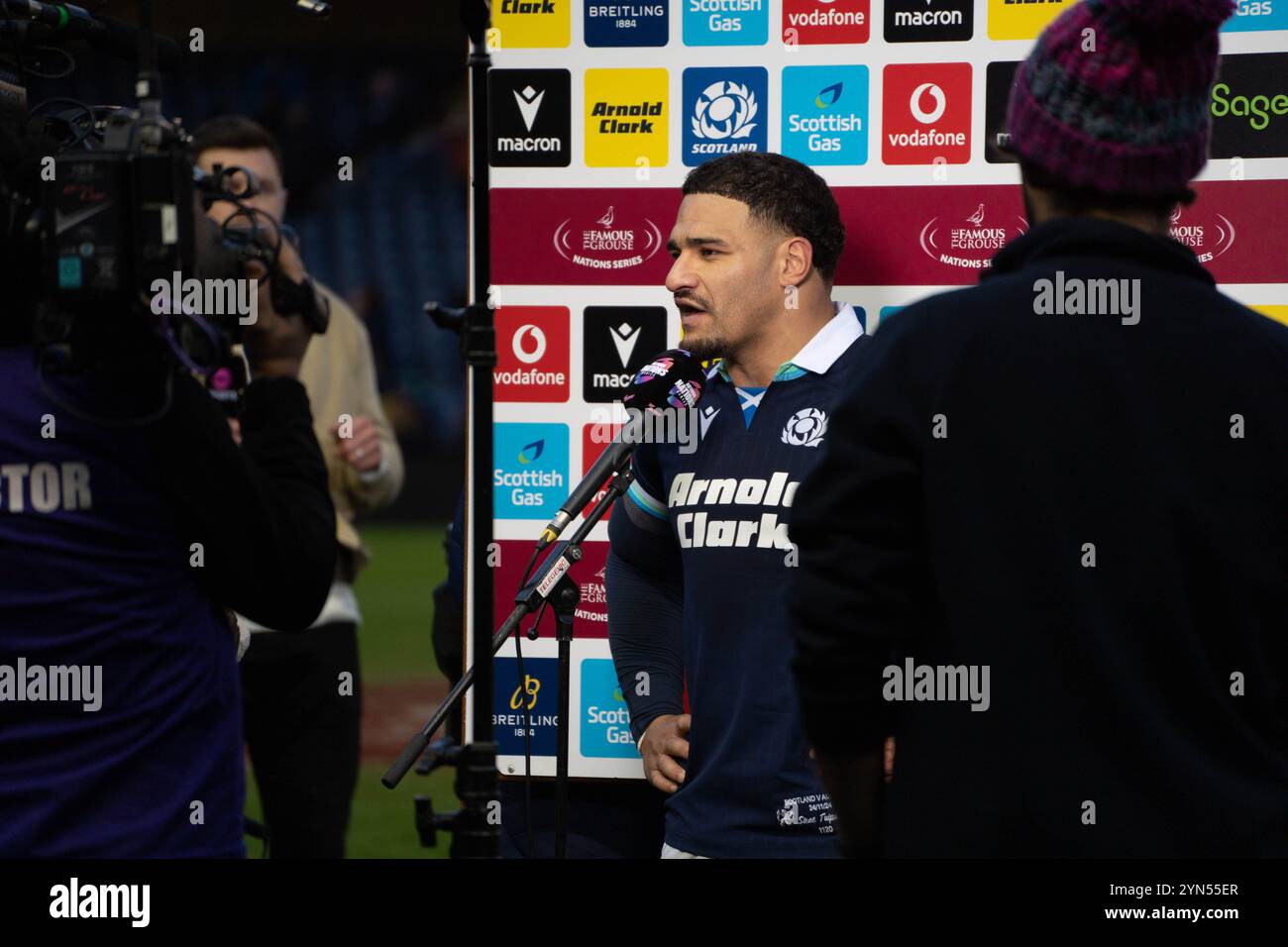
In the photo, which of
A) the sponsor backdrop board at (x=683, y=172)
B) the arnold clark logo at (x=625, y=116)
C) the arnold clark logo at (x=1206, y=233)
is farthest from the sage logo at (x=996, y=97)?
the arnold clark logo at (x=625, y=116)

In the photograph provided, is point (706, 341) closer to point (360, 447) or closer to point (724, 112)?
point (724, 112)

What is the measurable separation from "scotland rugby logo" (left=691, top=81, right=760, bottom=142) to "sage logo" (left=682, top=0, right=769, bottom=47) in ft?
0.33

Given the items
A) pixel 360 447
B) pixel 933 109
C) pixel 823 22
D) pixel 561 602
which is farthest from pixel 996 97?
pixel 360 447

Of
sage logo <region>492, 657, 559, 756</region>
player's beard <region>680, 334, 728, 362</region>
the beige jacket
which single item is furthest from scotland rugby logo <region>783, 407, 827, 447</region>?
the beige jacket

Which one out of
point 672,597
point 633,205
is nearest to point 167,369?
point 672,597

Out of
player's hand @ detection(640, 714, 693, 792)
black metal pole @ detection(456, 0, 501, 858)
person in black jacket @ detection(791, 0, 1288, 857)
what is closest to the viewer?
person in black jacket @ detection(791, 0, 1288, 857)

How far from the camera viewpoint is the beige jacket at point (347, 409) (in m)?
4.64

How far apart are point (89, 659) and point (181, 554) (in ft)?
0.62

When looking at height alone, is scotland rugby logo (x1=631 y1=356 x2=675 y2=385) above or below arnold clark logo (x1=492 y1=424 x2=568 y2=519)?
above

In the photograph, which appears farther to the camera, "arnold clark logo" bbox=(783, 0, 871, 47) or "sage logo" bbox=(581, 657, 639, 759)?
"sage logo" bbox=(581, 657, 639, 759)

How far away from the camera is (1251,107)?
327cm

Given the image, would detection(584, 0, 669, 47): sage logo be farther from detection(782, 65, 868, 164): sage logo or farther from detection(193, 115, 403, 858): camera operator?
detection(193, 115, 403, 858): camera operator

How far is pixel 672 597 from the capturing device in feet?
10.7

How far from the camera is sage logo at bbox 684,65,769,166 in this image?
3.46 metres
